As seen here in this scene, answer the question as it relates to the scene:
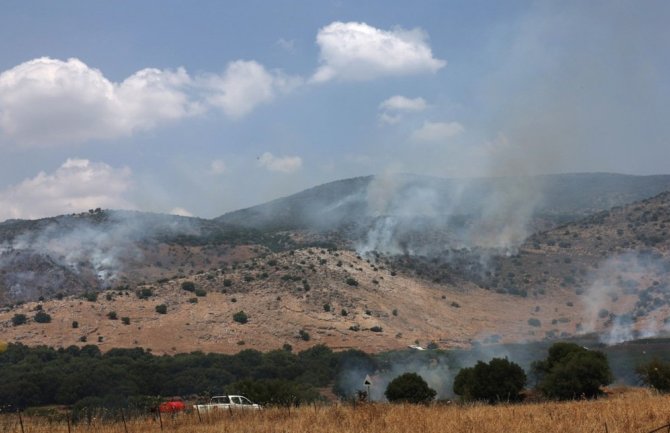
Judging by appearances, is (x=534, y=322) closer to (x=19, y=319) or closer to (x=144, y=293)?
(x=144, y=293)

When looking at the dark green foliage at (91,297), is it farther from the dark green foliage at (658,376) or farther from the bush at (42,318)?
the dark green foliage at (658,376)

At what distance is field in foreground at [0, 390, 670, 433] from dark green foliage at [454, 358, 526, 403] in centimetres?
1528

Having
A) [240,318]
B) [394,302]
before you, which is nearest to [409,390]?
[240,318]

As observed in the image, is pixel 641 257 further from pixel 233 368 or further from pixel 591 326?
pixel 233 368

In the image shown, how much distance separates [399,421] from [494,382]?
2077cm

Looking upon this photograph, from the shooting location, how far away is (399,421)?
17.2 metres

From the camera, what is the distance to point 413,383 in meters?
37.2

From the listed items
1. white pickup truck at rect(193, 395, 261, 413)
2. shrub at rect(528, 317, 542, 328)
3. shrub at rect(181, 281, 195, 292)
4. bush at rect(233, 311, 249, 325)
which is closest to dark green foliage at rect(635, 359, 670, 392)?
white pickup truck at rect(193, 395, 261, 413)

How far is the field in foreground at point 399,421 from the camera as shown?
51.0 ft

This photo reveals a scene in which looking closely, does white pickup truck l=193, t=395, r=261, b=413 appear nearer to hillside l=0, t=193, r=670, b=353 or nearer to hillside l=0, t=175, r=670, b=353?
hillside l=0, t=193, r=670, b=353

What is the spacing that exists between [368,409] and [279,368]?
36.8 meters

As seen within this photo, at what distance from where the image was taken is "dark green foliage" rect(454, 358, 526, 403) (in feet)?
118

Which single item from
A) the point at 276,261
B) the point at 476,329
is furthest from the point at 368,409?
the point at 276,261

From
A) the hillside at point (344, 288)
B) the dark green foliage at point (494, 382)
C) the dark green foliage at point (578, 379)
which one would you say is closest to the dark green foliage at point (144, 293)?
the hillside at point (344, 288)
